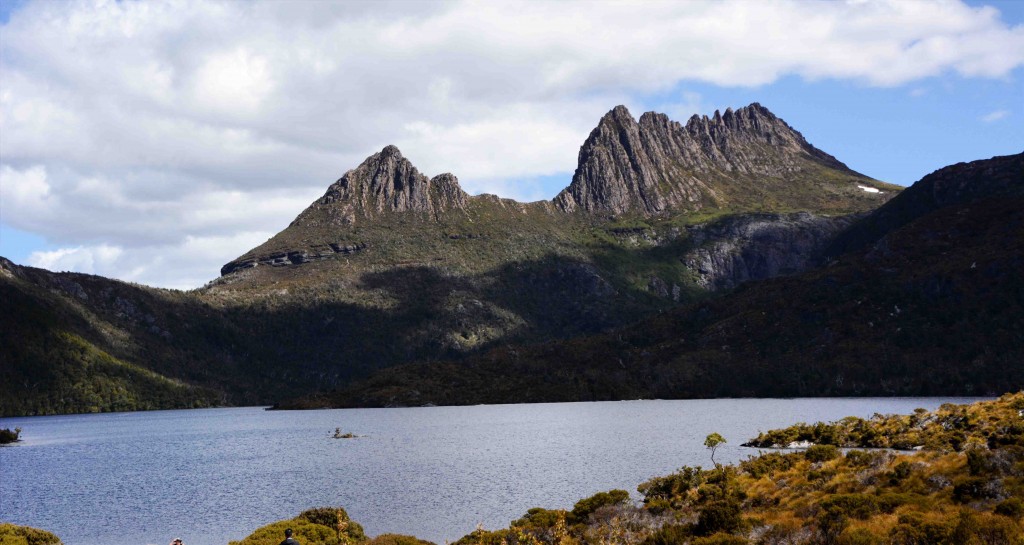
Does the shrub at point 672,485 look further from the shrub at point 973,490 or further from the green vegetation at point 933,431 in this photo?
the shrub at point 973,490

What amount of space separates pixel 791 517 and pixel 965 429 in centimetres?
3809

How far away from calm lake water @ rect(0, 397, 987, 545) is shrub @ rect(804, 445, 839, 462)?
15.2 m

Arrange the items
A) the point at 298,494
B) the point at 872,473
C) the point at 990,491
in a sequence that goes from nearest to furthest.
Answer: the point at 990,491, the point at 872,473, the point at 298,494

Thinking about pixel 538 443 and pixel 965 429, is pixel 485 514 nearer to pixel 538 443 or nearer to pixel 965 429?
pixel 965 429

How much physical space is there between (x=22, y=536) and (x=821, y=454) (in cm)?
Answer: 5172

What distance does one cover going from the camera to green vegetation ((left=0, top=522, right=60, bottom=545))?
47.6m

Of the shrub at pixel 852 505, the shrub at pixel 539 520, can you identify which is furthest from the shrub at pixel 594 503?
the shrub at pixel 852 505

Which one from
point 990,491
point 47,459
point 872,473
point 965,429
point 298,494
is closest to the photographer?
point 990,491

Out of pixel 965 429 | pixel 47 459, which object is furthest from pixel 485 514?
pixel 47 459

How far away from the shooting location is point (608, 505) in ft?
174

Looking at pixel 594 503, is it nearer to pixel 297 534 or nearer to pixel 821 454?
pixel 297 534

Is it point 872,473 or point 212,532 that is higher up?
point 872,473

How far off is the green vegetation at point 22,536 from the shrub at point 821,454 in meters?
50.0

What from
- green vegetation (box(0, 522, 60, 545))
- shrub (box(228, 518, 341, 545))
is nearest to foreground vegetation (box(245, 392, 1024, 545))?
shrub (box(228, 518, 341, 545))
